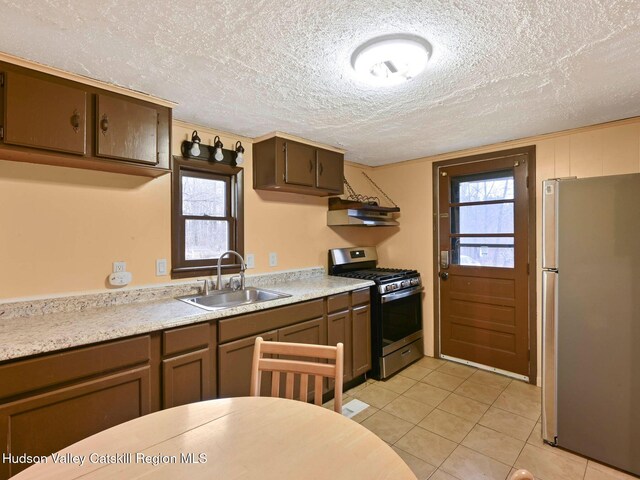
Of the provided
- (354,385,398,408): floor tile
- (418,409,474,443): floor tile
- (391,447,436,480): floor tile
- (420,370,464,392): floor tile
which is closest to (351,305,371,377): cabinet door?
(354,385,398,408): floor tile

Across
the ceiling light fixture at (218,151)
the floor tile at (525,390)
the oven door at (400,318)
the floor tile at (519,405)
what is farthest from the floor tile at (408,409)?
the ceiling light fixture at (218,151)

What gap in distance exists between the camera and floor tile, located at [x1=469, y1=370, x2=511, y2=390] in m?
2.92

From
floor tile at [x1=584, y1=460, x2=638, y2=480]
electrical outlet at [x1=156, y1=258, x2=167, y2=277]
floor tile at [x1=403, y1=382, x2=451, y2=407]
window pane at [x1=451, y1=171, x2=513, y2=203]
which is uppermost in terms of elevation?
window pane at [x1=451, y1=171, x2=513, y2=203]

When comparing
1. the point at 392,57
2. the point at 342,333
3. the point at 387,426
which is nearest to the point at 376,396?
the point at 387,426

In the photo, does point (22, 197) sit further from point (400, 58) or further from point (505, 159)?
point (505, 159)

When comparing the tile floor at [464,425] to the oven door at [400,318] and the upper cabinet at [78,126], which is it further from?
the upper cabinet at [78,126]

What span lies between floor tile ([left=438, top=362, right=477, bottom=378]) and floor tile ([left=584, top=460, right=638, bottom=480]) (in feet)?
4.01

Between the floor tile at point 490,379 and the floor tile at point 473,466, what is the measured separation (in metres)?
1.08

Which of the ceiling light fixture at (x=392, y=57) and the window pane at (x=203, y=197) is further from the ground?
the ceiling light fixture at (x=392, y=57)

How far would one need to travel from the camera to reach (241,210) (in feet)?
9.20

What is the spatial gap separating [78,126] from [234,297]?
1.54m

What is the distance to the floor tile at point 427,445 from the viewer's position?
199cm

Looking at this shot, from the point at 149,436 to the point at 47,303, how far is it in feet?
4.63

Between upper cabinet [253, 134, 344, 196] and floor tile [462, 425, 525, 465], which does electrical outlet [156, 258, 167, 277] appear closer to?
upper cabinet [253, 134, 344, 196]
